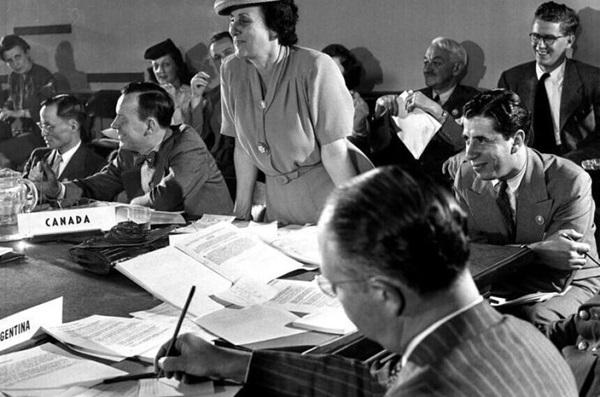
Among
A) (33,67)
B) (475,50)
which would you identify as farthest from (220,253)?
(33,67)

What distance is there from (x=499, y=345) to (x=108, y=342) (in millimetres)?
830

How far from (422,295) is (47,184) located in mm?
2519

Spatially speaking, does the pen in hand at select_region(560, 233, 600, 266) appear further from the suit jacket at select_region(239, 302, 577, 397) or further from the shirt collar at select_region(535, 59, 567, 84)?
the shirt collar at select_region(535, 59, 567, 84)

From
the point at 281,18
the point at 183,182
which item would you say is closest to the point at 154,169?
the point at 183,182

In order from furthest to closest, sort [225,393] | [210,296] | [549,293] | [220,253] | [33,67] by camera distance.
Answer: [33,67], [549,293], [220,253], [210,296], [225,393]

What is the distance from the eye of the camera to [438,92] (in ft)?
15.4

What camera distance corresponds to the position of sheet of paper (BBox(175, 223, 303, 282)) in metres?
2.02

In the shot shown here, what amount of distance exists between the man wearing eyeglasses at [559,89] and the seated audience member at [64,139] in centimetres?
237

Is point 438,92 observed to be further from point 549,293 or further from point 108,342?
point 108,342

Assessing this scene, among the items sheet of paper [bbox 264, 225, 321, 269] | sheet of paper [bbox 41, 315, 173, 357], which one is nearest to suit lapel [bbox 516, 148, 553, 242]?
sheet of paper [bbox 264, 225, 321, 269]

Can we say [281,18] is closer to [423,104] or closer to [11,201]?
[11,201]

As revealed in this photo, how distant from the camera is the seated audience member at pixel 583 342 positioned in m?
1.67

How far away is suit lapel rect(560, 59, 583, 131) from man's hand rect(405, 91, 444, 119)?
2.10 feet

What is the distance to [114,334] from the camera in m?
1.59
